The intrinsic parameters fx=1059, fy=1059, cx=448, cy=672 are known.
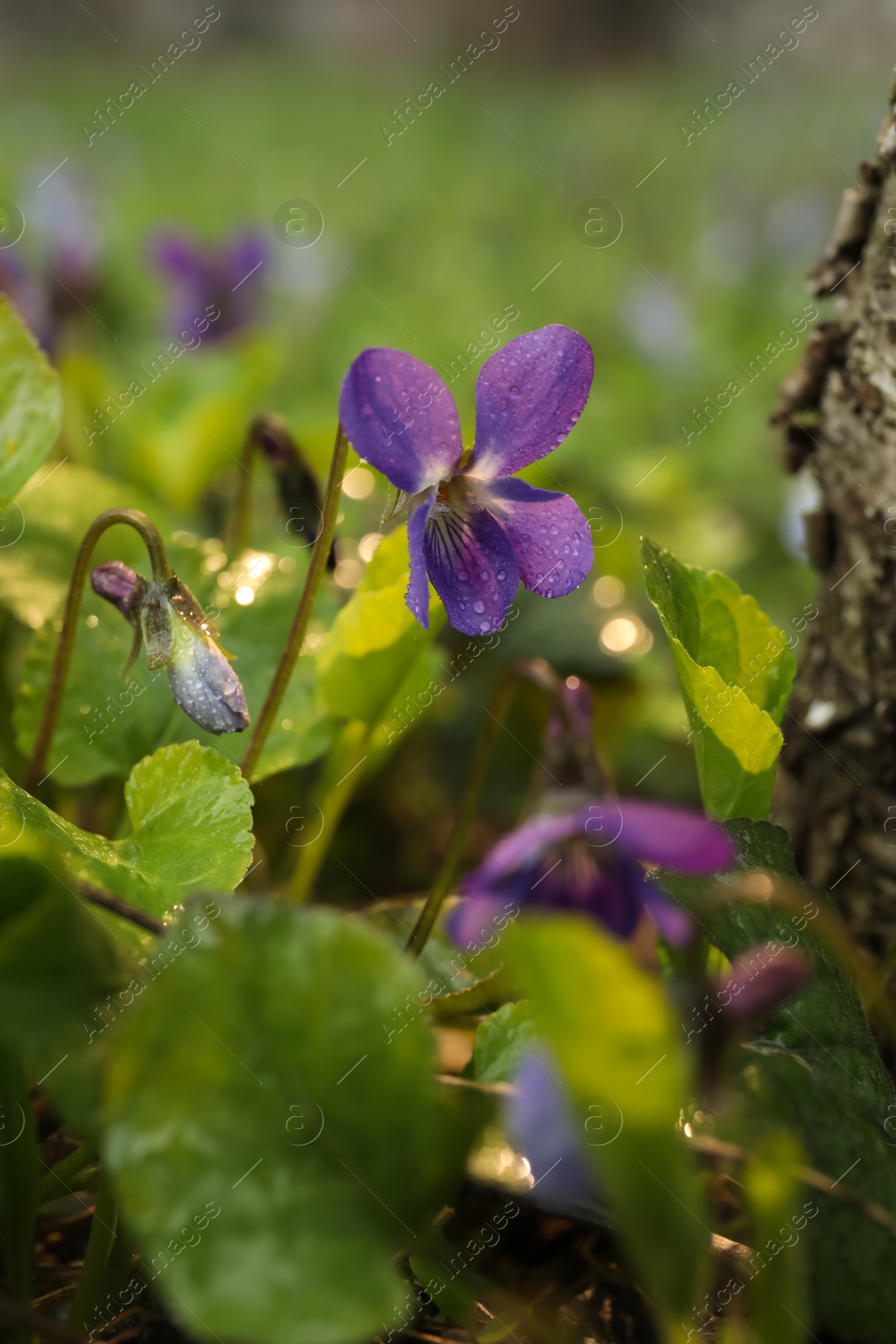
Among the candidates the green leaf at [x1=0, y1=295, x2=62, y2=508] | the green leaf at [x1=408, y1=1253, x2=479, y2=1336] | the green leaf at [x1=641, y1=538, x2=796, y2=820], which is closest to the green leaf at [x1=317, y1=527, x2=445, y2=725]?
the green leaf at [x1=641, y1=538, x2=796, y2=820]

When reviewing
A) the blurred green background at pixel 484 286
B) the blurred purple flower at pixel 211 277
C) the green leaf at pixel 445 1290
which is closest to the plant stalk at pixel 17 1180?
the green leaf at pixel 445 1290

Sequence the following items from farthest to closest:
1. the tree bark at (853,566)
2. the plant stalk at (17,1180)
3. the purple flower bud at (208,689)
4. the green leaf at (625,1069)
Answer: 1. the tree bark at (853,566)
2. the purple flower bud at (208,689)
3. the plant stalk at (17,1180)
4. the green leaf at (625,1069)

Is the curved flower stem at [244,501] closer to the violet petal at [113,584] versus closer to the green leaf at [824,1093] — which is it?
the violet petal at [113,584]

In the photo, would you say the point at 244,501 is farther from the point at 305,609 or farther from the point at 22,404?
the point at 305,609

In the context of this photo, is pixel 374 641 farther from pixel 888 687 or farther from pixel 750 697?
pixel 888 687

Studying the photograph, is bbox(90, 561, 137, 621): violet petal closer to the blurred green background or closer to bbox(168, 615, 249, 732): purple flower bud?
bbox(168, 615, 249, 732): purple flower bud

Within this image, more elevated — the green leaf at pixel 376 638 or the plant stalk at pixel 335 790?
the green leaf at pixel 376 638

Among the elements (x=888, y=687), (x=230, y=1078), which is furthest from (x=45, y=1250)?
(x=888, y=687)
